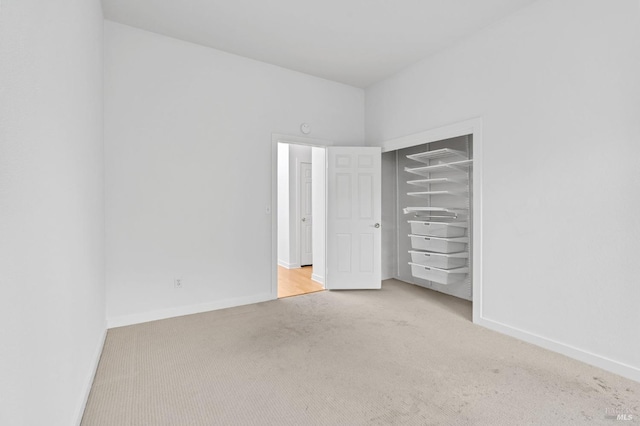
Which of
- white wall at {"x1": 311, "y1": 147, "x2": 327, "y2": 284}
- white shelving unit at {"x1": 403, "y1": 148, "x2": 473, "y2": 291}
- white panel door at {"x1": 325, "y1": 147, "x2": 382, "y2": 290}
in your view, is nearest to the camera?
white shelving unit at {"x1": 403, "y1": 148, "x2": 473, "y2": 291}

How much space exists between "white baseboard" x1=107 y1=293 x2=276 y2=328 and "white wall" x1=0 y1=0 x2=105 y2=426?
3.26 ft

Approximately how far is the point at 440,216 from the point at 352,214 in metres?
1.19

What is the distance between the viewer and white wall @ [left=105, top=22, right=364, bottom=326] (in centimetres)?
321

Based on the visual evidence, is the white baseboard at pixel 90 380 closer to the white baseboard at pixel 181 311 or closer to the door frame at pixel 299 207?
the white baseboard at pixel 181 311

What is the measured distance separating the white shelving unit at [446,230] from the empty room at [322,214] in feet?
0.10

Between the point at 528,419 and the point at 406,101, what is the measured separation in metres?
3.57

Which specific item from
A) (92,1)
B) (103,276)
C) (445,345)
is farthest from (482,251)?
(92,1)

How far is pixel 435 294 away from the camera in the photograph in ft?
14.4

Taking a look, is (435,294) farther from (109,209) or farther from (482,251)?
(109,209)

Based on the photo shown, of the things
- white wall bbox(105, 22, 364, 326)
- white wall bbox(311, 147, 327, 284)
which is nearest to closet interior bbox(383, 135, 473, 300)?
white wall bbox(311, 147, 327, 284)

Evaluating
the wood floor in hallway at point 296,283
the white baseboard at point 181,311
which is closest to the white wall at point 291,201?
the wood floor in hallway at point 296,283

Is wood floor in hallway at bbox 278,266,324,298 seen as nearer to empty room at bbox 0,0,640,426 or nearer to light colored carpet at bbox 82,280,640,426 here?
empty room at bbox 0,0,640,426

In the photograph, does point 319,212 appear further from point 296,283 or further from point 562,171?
point 562,171

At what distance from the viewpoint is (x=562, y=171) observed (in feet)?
8.73
